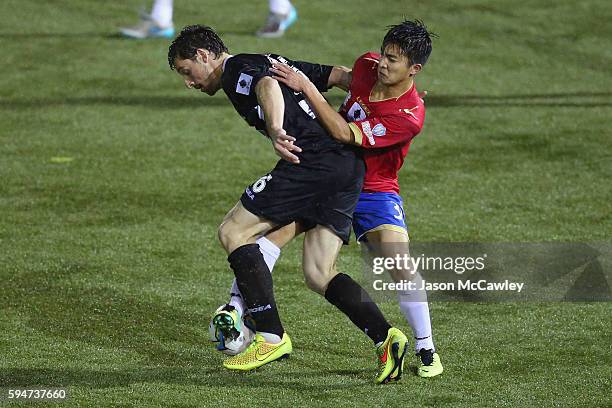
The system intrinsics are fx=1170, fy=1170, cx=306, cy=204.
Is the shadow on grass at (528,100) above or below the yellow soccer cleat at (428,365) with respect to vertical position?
below

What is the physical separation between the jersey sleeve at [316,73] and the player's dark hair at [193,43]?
467 mm

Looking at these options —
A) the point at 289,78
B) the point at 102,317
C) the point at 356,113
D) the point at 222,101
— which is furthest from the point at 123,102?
the point at 289,78

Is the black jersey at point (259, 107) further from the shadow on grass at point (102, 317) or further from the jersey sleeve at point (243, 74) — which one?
the shadow on grass at point (102, 317)

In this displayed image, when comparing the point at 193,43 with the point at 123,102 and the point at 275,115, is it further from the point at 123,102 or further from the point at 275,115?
the point at 123,102

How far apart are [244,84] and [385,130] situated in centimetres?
67

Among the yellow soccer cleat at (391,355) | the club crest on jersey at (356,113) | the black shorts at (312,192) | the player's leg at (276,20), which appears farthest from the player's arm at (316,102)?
the player's leg at (276,20)

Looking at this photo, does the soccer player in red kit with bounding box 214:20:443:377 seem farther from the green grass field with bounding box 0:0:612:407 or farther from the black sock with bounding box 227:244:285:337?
the green grass field with bounding box 0:0:612:407

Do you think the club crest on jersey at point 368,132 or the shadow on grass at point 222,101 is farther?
the shadow on grass at point 222,101

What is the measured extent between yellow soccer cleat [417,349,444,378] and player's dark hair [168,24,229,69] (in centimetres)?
158

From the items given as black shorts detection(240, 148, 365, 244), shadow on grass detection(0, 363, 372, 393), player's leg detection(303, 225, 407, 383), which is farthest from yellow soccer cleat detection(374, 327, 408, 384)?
black shorts detection(240, 148, 365, 244)

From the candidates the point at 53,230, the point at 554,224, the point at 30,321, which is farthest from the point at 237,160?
the point at 30,321

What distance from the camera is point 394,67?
5.02m

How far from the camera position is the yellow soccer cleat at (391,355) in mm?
4880

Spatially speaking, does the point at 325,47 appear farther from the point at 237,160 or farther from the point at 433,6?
the point at 237,160
